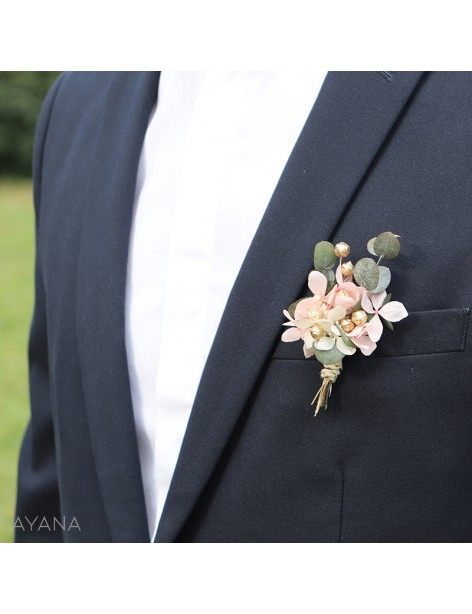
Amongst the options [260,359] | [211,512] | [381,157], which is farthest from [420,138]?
[211,512]

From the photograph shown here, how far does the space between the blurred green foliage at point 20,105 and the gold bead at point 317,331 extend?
10.3m

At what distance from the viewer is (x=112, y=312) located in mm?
1377

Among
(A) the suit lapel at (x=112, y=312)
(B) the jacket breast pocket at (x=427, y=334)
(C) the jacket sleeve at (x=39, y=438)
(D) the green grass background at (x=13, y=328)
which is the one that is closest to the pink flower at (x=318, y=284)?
(B) the jacket breast pocket at (x=427, y=334)

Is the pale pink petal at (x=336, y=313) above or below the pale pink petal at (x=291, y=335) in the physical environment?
above

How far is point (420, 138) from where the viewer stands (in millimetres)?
1107

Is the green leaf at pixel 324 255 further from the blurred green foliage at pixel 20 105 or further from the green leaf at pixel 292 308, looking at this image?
the blurred green foliage at pixel 20 105

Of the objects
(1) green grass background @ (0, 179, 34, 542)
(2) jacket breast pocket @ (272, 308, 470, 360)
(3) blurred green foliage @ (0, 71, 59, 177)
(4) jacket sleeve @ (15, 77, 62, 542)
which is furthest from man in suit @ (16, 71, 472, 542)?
(3) blurred green foliage @ (0, 71, 59, 177)

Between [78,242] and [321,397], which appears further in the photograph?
[78,242]

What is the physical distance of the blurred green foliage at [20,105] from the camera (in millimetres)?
10742

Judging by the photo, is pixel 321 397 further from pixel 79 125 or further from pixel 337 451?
pixel 79 125

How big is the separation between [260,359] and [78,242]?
53 centimetres

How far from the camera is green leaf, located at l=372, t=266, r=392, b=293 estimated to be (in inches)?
42.3
